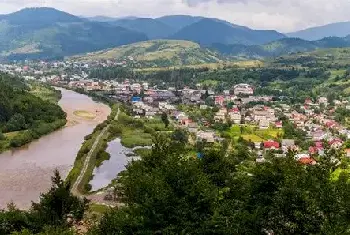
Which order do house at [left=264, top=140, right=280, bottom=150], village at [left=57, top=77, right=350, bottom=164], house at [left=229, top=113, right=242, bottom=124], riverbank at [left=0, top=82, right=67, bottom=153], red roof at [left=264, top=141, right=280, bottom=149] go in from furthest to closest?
1. house at [left=229, top=113, right=242, bottom=124]
2. village at [left=57, top=77, right=350, bottom=164]
3. red roof at [left=264, top=141, right=280, bottom=149]
4. house at [left=264, top=140, right=280, bottom=150]
5. riverbank at [left=0, top=82, right=67, bottom=153]

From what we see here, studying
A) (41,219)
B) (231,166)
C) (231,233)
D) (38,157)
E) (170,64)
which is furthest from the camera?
(170,64)

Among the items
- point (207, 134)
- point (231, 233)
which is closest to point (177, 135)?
point (207, 134)

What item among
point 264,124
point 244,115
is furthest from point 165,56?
point 264,124

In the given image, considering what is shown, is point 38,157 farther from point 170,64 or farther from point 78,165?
point 170,64

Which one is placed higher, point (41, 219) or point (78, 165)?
point (41, 219)

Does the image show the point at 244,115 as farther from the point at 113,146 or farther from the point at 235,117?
the point at 113,146

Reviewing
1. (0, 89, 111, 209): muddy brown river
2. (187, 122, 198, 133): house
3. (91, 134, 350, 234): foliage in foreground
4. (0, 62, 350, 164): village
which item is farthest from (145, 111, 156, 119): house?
(91, 134, 350, 234): foliage in foreground

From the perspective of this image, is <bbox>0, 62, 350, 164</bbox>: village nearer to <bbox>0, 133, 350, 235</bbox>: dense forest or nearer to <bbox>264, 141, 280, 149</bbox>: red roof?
<bbox>264, 141, 280, 149</bbox>: red roof
